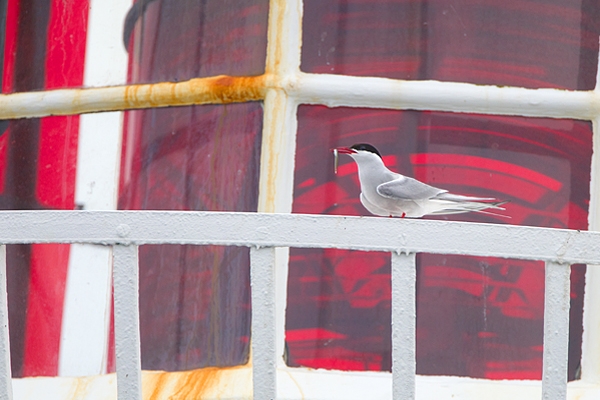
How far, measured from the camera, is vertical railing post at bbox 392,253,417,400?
1.98 m

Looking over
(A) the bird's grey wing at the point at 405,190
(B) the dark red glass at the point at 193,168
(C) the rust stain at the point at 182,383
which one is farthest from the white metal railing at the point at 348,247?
(B) the dark red glass at the point at 193,168

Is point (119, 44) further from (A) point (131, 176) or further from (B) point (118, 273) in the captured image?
(B) point (118, 273)

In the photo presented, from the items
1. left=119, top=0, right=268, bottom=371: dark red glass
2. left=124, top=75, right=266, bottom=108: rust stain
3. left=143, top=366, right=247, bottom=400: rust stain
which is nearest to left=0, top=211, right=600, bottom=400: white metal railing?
left=143, top=366, right=247, bottom=400: rust stain

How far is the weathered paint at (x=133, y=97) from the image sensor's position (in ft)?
9.07

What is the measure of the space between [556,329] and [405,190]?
510 mm

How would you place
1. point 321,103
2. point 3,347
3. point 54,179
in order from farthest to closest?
point 54,179
point 321,103
point 3,347

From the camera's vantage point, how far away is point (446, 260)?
2.62 m

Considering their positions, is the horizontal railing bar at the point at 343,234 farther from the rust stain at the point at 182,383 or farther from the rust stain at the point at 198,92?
the rust stain at the point at 198,92

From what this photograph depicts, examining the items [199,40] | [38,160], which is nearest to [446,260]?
[199,40]

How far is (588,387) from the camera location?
8.30 feet

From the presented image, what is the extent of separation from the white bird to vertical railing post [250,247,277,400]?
1.24 feet

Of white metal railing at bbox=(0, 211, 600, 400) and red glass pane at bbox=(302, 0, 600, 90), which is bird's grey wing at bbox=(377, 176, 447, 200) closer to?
white metal railing at bbox=(0, 211, 600, 400)

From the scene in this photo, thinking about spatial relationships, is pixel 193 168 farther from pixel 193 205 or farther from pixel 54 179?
pixel 54 179

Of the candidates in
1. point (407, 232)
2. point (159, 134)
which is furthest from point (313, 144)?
point (407, 232)
